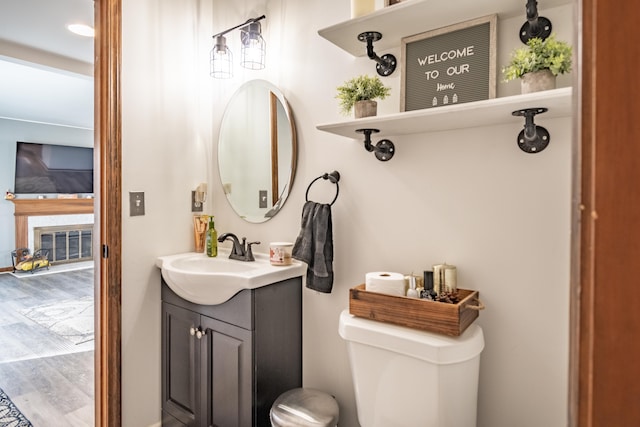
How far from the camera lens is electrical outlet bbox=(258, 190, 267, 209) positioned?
202 centimetres

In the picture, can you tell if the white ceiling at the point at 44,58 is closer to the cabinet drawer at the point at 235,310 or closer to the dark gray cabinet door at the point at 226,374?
the cabinet drawer at the point at 235,310

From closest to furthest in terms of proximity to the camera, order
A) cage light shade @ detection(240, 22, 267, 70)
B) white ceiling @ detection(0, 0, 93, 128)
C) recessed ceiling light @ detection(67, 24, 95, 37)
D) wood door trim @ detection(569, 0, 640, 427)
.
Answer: wood door trim @ detection(569, 0, 640, 427) → cage light shade @ detection(240, 22, 267, 70) → white ceiling @ detection(0, 0, 93, 128) → recessed ceiling light @ detection(67, 24, 95, 37)

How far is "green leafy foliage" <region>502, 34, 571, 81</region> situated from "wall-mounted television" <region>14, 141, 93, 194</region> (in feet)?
24.0

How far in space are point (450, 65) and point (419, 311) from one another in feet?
2.93

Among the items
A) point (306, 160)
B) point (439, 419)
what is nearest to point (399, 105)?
point (306, 160)

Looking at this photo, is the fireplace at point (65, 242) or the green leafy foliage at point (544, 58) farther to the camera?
the fireplace at point (65, 242)

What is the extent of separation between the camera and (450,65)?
1.39m

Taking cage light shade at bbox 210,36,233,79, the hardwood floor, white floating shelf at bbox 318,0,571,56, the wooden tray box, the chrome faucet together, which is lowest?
the hardwood floor

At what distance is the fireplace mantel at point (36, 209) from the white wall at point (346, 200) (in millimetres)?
5618

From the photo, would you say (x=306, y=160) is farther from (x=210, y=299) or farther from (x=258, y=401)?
(x=258, y=401)

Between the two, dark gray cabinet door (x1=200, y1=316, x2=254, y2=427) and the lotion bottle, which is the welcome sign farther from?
dark gray cabinet door (x1=200, y1=316, x2=254, y2=427)

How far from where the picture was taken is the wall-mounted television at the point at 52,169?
6.10 metres

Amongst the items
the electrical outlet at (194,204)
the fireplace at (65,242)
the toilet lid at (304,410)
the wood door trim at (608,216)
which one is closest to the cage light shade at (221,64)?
the electrical outlet at (194,204)

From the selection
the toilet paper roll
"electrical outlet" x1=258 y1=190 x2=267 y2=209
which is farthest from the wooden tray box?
"electrical outlet" x1=258 y1=190 x2=267 y2=209
